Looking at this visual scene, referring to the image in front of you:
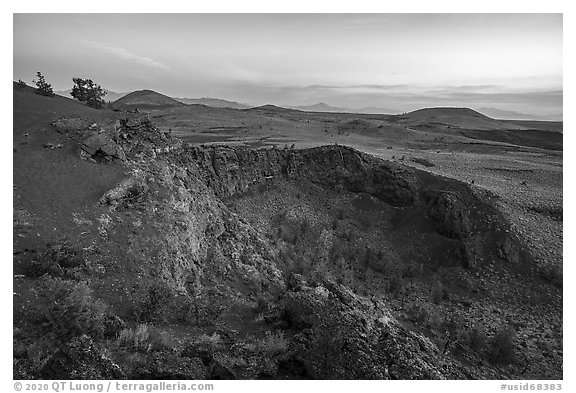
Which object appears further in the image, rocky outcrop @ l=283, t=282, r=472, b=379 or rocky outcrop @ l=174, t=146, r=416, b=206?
rocky outcrop @ l=174, t=146, r=416, b=206

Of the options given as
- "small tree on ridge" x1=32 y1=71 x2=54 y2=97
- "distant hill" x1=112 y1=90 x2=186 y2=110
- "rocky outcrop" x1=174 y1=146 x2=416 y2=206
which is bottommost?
"rocky outcrop" x1=174 y1=146 x2=416 y2=206

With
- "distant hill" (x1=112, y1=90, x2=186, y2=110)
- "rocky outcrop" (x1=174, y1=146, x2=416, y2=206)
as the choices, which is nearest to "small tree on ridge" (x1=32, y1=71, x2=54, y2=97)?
"rocky outcrop" (x1=174, y1=146, x2=416, y2=206)

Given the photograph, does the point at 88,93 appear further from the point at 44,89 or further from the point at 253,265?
the point at 253,265

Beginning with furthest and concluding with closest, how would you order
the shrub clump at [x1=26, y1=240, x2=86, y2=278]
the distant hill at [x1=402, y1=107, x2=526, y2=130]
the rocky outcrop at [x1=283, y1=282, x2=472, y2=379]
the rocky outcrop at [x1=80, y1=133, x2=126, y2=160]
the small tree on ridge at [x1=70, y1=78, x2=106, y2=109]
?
the distant hill at [x1=402, y1=107, x2=526, y2=130] → the small tree on ridge at [x1=70, y1=78, x2=106, y2=109] → the rocky outcrop at [x1=80, y1=133, x2=126, y2=160] → the shrub clump at [x1=26, y1=240, x2=86, y2=278] → the rocky outcrop at [x1=283, y1=282, x2=472, y2=379]

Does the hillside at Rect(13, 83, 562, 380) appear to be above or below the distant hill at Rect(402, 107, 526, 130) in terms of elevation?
below

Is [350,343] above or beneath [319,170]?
beneath

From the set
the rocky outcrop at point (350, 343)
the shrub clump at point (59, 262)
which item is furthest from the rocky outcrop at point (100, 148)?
the rocky outcrop at point (350, 343)

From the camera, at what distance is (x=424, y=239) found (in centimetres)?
1972

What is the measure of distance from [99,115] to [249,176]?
28.3ft

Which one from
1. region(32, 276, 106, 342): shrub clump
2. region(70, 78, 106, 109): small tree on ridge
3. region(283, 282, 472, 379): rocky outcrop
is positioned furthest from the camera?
region(70, 78, 106, 109): small tree on ridge

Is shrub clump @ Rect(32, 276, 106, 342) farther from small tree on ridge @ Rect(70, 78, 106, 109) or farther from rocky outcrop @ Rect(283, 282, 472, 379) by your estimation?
small tree on ridge @ Rect(70, 78, 106, 109)

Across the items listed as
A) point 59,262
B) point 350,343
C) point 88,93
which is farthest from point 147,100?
point 350,343

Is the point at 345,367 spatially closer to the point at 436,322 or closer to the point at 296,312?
the point at 296,312
